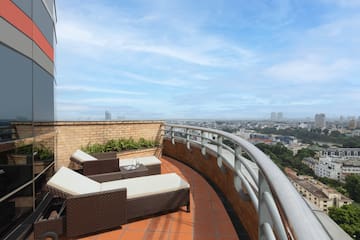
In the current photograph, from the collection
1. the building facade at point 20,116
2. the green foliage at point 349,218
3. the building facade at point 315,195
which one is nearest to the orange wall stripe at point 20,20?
the building facade at point 20,116

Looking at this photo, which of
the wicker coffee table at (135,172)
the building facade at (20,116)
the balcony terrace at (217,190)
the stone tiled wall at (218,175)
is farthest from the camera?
the wicker coffee table at (135,172)

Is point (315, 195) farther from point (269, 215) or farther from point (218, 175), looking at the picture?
point (218, 175)

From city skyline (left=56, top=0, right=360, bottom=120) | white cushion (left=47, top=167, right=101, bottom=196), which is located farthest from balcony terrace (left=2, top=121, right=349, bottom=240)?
city skyline (left=56, top=0, right=360, bottom=120)

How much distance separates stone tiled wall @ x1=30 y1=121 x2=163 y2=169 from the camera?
6.18m

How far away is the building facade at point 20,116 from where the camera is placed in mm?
2807

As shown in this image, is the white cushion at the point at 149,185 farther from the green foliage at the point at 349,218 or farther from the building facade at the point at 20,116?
the green foliage at the point at 349,218

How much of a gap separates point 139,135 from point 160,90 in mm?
21455

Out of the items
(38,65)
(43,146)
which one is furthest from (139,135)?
(38,65)

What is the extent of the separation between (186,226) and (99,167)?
8.64 feet

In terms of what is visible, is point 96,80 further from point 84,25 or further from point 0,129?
point 0,129

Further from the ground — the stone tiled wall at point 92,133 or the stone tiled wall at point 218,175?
the stone tiled wall at point 92,133

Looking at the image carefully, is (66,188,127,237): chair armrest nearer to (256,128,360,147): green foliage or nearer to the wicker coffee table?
the wicker coffee table

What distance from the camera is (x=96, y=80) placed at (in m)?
23.7

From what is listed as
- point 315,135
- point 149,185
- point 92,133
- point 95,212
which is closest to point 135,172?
point 149,185
